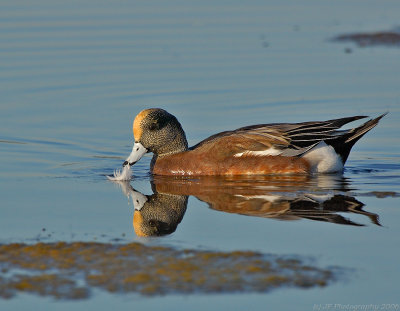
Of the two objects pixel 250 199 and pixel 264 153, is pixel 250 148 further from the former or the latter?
pixel 250 199

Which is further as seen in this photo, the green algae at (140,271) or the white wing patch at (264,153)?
the white wing patch at (264,153)

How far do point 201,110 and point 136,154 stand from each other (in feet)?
8.83

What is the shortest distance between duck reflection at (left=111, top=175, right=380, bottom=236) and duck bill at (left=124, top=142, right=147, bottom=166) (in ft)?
1.07

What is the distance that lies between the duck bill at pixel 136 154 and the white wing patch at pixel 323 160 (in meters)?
1.92

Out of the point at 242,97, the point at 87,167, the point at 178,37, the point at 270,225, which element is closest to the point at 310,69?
the point at 242,97

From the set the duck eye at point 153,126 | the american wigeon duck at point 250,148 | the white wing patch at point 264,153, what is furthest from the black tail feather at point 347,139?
the duck eye at point 153,126

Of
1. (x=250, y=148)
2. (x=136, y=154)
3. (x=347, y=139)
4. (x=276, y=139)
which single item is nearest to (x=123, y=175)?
(x=136, y=154)

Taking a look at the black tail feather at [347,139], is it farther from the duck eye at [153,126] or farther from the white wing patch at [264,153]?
the duck eye at [153,126]

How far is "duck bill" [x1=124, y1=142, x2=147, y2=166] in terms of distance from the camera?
10.7m

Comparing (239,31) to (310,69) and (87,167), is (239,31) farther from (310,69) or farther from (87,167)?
(87,167)

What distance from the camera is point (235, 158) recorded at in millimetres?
10477

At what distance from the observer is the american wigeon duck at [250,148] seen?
10.5 m

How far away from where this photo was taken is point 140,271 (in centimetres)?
683

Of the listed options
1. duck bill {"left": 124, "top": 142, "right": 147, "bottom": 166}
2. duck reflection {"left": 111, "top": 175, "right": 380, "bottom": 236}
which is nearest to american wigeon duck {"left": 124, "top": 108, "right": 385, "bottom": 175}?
duck bill {"left": 124, "top": 142, "right": 147, "bottom": 166}
